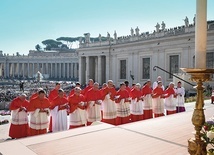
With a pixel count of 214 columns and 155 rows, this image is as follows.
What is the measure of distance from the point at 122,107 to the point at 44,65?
106058 millimetres

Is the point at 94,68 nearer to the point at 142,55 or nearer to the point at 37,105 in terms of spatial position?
the point at 142,55

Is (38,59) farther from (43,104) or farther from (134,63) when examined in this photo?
(43,104)

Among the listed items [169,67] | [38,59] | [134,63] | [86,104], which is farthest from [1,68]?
[86,104]

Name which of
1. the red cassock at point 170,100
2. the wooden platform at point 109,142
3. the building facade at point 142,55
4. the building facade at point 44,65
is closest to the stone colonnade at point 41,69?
the building facade at point 44,65

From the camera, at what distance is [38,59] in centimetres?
11306

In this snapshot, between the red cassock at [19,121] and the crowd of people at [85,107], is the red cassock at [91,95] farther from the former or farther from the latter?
the red cassock at [19,121]

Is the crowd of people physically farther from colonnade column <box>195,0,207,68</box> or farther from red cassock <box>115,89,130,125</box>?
colonnade column <box>195,0,207,68</box>

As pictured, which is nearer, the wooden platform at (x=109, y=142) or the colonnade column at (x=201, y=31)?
the colonnade column at (x=201, y=31)

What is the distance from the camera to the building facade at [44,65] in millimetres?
103875

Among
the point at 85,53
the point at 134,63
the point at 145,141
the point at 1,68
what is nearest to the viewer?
the point at 145,141

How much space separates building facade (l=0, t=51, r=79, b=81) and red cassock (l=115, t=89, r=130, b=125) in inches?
3431

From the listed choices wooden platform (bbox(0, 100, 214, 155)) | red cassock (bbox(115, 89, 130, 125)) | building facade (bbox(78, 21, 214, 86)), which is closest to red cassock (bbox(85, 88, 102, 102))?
red cassock (bbox(115, 89, 130, 125))

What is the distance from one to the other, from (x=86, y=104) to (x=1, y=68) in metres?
132

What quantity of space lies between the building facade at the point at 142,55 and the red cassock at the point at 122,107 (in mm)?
23018
